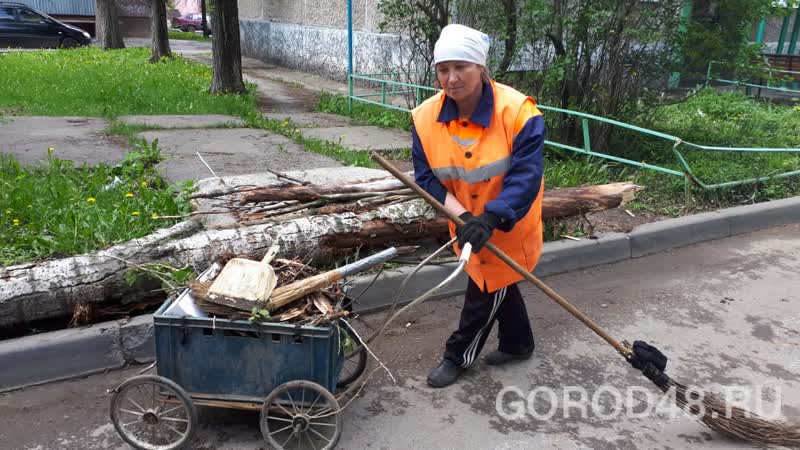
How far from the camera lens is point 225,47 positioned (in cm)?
1087

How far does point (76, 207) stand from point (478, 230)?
308 cm

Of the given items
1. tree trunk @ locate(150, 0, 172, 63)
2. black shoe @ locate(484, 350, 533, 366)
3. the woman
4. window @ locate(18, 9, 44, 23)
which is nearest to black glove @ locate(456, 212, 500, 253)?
the woman

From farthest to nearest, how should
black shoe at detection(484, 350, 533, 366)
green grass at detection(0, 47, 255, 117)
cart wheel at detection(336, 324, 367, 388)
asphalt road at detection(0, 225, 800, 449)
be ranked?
green grass at detection(0, 47, 255, 117)
black shoe at detection(484, 350, 533, 366)
cart wheel at detection(336, 324, 367, 388)
asphalt road at detection(0, 225, 800, 449)

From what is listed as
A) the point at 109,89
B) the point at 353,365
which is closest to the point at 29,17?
the point at 109,89

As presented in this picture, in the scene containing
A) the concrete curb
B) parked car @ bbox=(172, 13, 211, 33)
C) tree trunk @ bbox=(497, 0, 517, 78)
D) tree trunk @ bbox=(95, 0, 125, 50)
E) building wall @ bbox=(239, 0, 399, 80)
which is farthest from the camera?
parked car @ bbox=(172, 13, 211, 33)

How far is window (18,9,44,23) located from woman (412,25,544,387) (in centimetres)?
2230

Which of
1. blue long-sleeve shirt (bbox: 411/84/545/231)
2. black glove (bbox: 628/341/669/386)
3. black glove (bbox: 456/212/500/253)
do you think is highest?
blue long-sleeve shirt (bbox: 411/84/545/231)

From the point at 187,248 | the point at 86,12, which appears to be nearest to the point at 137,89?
the point at 187,248

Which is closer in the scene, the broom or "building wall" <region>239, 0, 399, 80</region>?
the broom

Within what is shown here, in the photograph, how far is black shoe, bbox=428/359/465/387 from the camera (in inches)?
141

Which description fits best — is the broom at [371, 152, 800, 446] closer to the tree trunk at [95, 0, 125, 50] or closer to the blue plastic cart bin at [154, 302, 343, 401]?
the blue plastic cart bin at [154, 302, 343, 401]

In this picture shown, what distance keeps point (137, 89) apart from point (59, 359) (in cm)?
820

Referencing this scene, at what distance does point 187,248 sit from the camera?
13.1 ft

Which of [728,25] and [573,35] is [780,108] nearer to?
[728,25]
